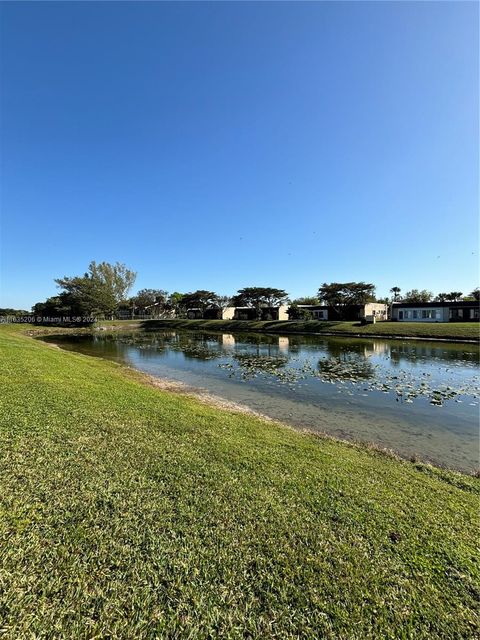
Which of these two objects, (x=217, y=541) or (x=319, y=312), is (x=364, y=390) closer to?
(x=217, y=541)

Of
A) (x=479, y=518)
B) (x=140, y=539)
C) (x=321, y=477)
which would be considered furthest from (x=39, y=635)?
(x=479, y=518)

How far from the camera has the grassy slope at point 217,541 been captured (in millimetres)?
2010

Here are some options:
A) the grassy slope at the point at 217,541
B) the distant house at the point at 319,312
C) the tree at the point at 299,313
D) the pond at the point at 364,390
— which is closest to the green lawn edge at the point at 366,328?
the pond at the point at 364,390

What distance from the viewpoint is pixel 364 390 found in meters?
11.6

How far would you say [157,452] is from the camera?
4.37m

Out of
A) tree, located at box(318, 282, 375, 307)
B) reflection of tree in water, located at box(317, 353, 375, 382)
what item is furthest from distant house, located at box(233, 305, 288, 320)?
reflection of tree in water, located at box(317, 353, 375, 382)

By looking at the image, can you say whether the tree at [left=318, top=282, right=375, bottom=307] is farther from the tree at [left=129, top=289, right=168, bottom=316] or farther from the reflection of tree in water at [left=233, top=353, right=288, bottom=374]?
the tree at [left=129, top=289, right=168, bottom=316]

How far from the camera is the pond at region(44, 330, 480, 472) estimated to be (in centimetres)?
741

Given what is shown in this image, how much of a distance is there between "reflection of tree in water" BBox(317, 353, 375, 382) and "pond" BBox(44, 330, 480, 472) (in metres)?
0.05

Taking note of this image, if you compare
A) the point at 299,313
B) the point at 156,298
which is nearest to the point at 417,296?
the point at 299,313

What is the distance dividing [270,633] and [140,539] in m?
1.30

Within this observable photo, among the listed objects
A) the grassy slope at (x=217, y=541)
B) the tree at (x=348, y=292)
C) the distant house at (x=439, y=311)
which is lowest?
the grassy slope at (x=217, y=541)

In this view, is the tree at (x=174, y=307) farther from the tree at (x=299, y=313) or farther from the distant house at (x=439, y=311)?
the distant house at (x=439, y=311)

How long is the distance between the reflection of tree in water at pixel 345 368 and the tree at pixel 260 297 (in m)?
40.3
